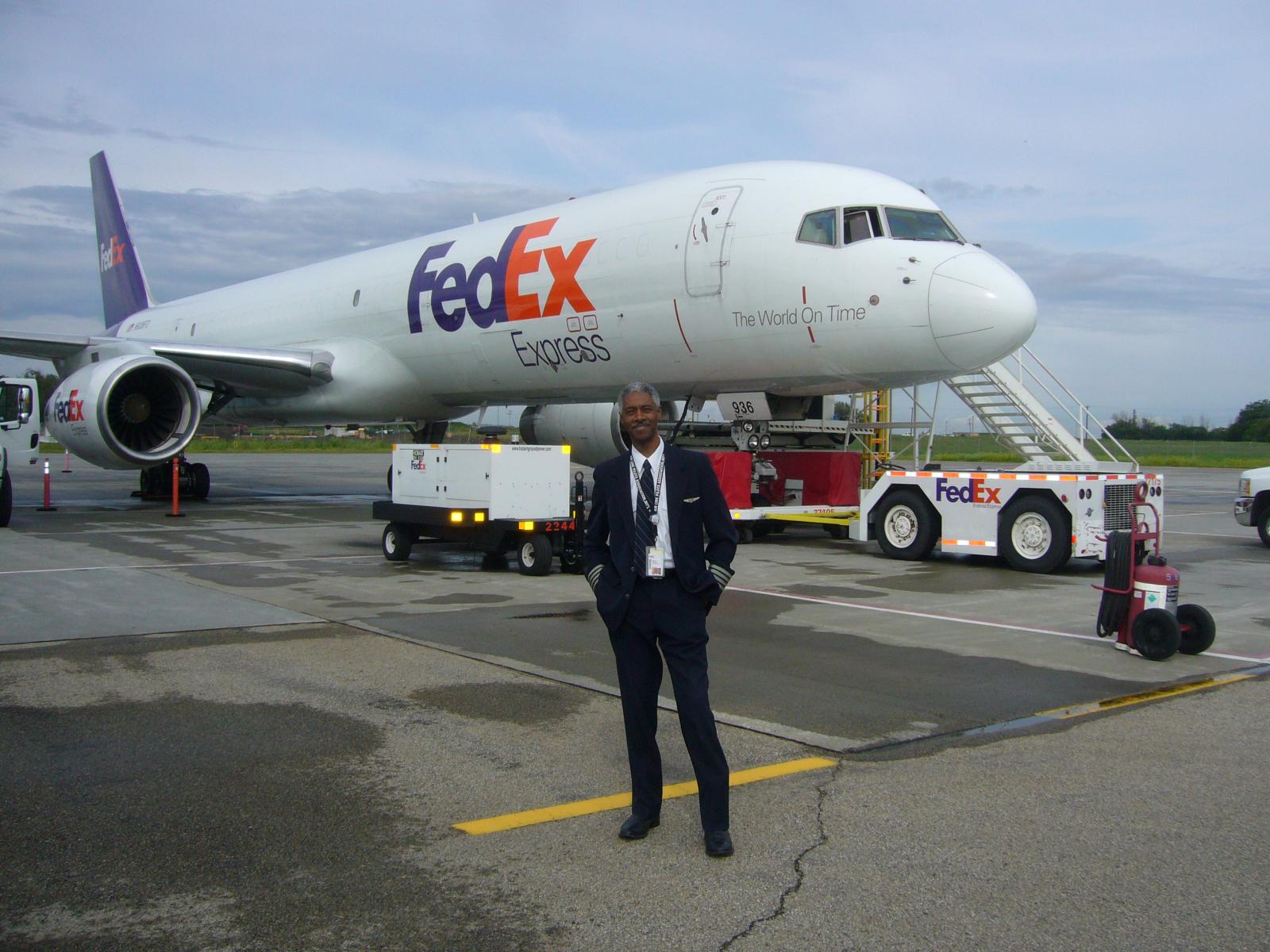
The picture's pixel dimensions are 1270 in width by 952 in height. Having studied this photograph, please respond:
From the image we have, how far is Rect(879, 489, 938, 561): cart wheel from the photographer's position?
12.8 meters

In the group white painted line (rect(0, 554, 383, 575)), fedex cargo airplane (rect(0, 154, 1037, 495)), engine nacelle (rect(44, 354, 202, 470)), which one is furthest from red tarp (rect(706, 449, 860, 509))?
engine nacelle (rect(44, 354, 202, 470))

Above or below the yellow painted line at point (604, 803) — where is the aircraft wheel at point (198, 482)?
above

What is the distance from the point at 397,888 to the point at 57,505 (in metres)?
19.3

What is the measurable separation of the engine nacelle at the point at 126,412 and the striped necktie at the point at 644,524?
14752 millimetres

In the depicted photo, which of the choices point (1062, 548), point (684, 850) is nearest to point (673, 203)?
point (1062, 548)

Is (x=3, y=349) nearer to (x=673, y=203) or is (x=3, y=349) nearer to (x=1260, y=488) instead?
(x=673, y=203)

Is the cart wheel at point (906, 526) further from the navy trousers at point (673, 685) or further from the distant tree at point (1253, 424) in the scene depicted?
the distant tree at point (1253, 424)

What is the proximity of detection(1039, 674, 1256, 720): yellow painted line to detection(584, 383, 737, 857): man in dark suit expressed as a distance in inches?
105

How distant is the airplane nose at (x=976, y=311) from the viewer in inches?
458

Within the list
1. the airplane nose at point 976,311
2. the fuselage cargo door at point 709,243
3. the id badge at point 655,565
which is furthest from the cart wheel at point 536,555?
the id badge at point 655,565

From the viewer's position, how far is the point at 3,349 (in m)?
19.5

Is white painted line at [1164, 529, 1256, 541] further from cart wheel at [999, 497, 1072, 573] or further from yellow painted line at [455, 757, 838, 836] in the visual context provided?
yellow painted line at [455, 757, 838, 836]

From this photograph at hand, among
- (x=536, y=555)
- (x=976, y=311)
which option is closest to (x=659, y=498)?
(x=536, y=555)

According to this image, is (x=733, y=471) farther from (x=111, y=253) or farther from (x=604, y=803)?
(x=111, y=253)
